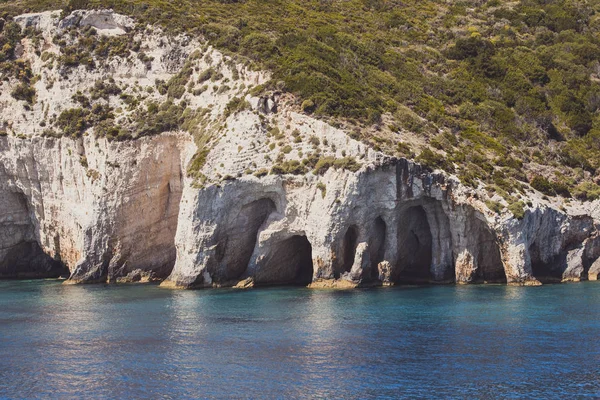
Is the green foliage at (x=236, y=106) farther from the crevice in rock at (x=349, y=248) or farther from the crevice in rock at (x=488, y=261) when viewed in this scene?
the crevice in rock at (x=488, y=261)

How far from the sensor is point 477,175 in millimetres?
51656

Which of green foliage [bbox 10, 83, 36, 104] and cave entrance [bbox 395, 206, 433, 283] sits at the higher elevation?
green foliage [bbox 10, 83, 36, 104]

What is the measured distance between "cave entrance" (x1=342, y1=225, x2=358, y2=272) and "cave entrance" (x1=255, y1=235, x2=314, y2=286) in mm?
3773

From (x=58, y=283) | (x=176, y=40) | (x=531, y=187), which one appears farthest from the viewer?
(x=176, y=40)

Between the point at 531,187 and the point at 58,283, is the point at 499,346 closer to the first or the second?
the point at 531,187

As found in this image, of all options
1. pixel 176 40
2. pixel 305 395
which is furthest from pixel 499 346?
pixel 176 40

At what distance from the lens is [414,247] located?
5403 cm

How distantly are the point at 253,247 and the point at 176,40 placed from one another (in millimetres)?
20606

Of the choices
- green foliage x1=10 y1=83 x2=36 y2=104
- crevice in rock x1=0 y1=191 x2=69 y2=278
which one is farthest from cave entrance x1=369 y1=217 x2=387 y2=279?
green foliage x1=10 y1=83 x2=36 y2=104

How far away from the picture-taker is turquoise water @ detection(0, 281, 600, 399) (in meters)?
26.2

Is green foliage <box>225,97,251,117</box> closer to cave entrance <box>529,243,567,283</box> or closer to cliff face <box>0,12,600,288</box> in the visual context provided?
cliff face <box>0,12,600,288</box>

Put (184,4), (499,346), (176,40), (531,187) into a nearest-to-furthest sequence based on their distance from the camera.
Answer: (499,346)
(531,187)
(176,40)
(184,4)

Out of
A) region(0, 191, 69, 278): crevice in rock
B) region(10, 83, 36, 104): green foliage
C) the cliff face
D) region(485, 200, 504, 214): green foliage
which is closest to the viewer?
region(485, 200, 504, 214): green foliage

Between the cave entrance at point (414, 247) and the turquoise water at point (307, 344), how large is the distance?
4.63 metres
